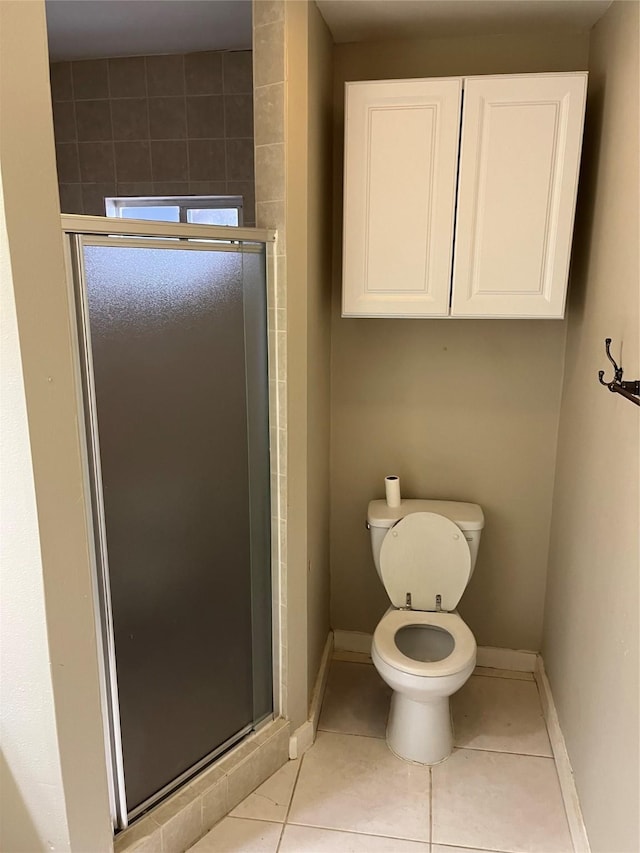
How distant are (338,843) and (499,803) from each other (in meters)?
0.53

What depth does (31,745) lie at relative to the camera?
54.1 inches

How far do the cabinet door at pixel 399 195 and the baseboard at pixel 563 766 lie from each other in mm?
1470

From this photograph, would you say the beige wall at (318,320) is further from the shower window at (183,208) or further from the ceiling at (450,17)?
the shower window at (183,208)

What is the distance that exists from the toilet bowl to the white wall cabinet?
1.09 metres

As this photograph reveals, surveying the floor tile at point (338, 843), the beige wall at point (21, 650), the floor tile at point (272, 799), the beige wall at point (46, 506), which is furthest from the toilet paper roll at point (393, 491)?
the beige wall at point (21, 650)

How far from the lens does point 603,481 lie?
1775 millimetres

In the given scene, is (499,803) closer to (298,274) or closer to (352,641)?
(352,641)

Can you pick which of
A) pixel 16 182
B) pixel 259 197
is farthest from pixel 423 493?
pixel 16 182

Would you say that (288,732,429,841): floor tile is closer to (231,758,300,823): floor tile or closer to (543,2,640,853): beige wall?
(231,758,300,823): floor tile

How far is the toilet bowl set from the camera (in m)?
2.05

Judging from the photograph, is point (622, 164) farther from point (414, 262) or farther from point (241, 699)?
point (241, 699)

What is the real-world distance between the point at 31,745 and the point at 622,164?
202 centimetres

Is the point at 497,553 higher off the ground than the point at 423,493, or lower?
lower

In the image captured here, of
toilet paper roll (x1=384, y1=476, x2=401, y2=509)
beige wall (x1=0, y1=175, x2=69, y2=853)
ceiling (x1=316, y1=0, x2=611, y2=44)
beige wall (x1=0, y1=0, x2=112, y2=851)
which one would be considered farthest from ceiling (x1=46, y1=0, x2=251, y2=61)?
toilet paper roll (x1=384, y1=476, x2=401, y2=509)
